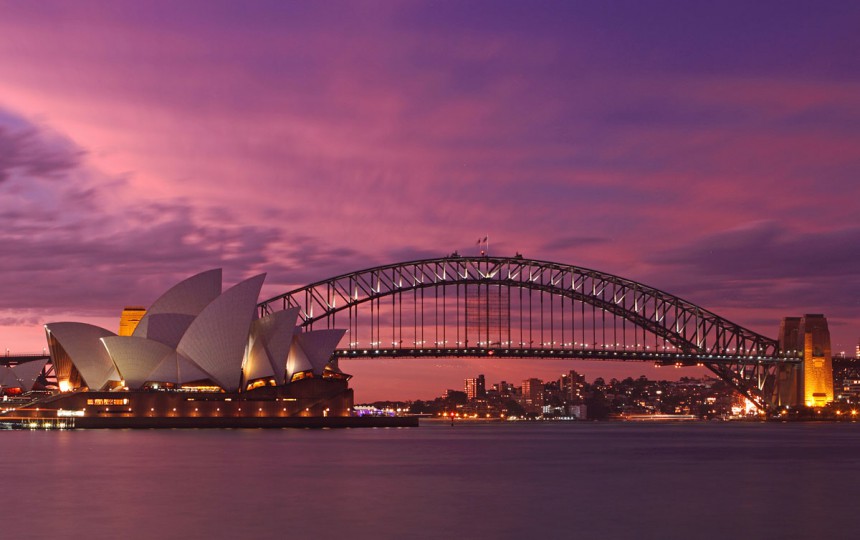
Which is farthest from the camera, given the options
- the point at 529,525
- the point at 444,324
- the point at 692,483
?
the point at 444,324

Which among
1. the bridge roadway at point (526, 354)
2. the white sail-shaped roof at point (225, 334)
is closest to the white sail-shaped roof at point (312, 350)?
the bridge roadway at point (526, 354)

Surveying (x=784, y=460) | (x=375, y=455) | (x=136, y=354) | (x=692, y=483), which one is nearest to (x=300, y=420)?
(x=136, y=354)

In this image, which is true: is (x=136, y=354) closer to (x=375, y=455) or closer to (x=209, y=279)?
(x=209, y=279)

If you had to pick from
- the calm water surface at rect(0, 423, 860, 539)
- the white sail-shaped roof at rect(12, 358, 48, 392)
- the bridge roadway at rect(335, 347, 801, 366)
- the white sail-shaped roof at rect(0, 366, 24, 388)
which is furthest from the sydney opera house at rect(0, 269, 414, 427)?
the calm water surface at rect(0, 423, 860, 539)

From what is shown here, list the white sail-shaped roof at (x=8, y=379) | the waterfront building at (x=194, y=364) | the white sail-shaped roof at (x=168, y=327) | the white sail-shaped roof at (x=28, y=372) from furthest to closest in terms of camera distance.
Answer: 1. the white sail-shaped roof at (x=28, y=372)
2. the white sail-shaped roof at (x=8, y=379)
3. the white sail-shaped roof at (x=168, y=327)
4. the waterfront building at (x=194, y=364)

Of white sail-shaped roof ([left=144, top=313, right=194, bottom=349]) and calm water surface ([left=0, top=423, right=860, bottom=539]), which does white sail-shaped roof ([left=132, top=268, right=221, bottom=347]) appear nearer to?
white sail-shaped roof ([left=144, top=313, right=194, bottom=349])

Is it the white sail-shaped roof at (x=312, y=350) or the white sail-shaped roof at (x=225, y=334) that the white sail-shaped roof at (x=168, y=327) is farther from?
the white sail-shaped roof at (x=312, y=350)
